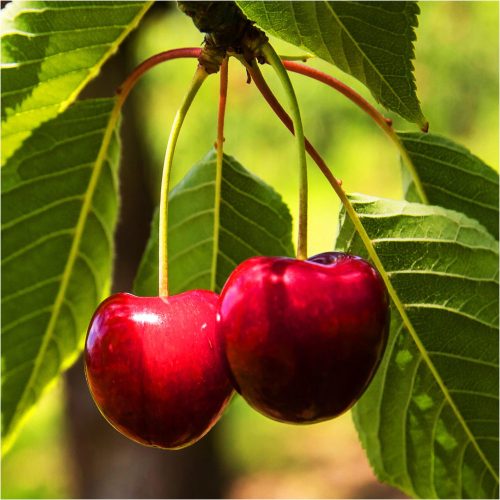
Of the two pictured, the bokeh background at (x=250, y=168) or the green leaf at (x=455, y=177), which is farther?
the bokeh background at (x=250, y=168)

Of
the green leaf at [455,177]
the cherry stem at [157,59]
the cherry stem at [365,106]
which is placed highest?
the cherry stem at [157,59]

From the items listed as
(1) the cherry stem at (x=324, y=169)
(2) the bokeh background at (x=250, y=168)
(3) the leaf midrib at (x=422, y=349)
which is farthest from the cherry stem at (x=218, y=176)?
(2) the bokeh background at (x=250, y=168)

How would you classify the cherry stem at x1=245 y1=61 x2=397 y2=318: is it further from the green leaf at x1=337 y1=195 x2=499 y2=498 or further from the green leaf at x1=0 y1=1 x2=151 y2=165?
the green leaf at x1=0 y1=1 x2=151 y2=165

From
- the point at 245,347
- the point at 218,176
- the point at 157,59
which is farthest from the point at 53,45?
the point at 245,347

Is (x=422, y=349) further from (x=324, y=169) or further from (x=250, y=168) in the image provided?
(x=250, y=168)

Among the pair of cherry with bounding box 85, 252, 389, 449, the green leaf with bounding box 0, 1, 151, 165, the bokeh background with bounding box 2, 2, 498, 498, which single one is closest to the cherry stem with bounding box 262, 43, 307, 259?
the pair of cherry with bounding box 85, 252, 389, 449

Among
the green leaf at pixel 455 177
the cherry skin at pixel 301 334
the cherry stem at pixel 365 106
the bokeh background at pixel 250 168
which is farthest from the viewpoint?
the bokeh background at pixel 250 168

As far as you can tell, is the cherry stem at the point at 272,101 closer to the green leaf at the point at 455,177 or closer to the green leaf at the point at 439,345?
the green leaf at the point at 439,345

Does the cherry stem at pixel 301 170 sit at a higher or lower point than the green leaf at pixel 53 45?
lower
